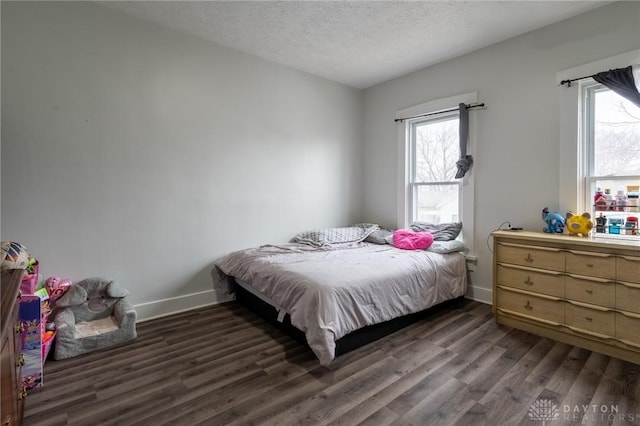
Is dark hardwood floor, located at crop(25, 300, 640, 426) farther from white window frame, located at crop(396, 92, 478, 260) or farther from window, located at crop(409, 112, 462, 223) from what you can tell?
window, located at crop(409, 112, 462, 223)

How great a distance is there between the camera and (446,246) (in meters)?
3.21

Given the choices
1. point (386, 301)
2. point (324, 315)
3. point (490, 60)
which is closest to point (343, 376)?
point (324, 315)

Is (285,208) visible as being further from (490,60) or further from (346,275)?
(490,60)

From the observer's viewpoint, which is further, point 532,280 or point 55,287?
point 532,280

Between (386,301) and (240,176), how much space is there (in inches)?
79.7

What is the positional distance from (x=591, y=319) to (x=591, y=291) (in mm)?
206

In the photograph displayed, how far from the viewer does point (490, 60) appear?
319cm

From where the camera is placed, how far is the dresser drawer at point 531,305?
2.41 metres

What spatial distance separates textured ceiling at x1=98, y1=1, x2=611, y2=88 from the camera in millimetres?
2527

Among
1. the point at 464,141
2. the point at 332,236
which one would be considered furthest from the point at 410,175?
the point at 332,236

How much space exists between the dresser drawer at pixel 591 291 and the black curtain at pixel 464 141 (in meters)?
1.46

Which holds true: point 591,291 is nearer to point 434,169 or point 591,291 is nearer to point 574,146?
point 574,146

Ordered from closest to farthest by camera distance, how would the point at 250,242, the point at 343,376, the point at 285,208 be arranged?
the point at 343,376
the point at 250,242
the point at 285,208

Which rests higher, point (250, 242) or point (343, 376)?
point (250, 242)
